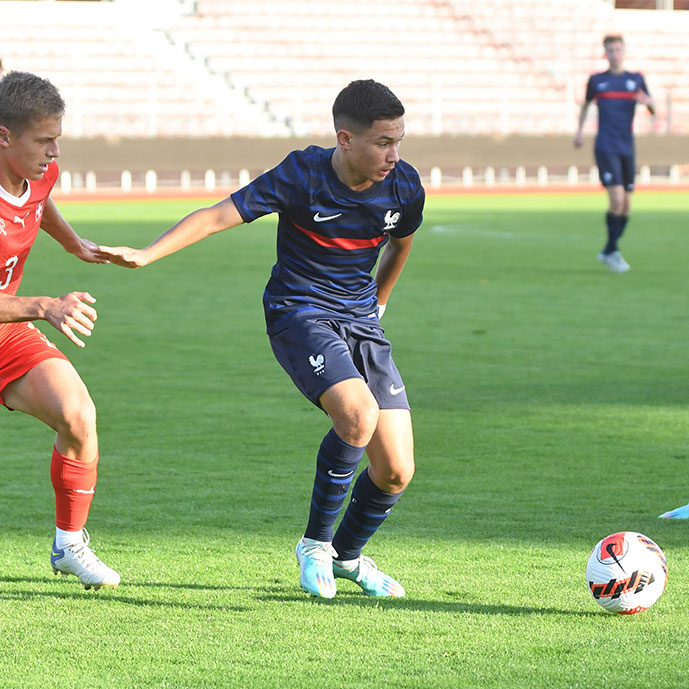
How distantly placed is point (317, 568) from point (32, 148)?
5.37 ft

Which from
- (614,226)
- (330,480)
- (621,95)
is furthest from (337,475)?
(621,95)

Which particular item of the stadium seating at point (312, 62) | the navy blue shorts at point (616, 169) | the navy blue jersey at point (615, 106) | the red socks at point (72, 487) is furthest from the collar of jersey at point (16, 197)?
the stadium seating at point (312, 62)

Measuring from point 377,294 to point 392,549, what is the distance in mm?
926

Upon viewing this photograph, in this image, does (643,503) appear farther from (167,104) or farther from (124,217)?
(167,104)

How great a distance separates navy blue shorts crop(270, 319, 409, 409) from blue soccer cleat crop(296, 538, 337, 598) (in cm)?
47

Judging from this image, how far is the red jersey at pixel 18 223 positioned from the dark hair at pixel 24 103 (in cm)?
28

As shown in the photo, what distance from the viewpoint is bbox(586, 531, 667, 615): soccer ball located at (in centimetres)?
430

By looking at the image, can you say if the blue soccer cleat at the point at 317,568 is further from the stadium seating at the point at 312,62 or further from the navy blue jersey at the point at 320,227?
the stadium seating at the point at 312,62

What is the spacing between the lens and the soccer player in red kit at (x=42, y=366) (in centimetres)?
460

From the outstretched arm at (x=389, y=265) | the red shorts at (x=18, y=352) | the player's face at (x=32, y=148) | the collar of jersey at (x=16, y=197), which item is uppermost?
the player's face at (x=32, y=148)

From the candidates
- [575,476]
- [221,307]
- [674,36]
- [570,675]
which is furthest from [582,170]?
[570,675]

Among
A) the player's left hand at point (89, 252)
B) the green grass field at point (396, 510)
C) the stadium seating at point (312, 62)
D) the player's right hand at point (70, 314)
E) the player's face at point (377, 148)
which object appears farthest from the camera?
the stadium seating at point (312, 62)

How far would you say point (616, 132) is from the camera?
15930 millimetres

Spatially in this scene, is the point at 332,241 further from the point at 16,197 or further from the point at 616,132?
the point at 616,132
